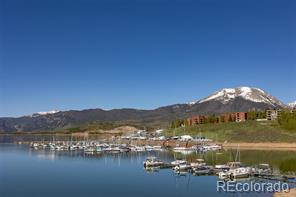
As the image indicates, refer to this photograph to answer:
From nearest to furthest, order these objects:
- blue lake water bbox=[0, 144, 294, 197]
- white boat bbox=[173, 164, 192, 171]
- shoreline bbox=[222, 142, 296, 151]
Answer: blue lake water bbox=[0, 144, 294, 197] < white boat bbox=[173, 164, 192, 171] < shoreline bbox=[222, 142, 296, 151]

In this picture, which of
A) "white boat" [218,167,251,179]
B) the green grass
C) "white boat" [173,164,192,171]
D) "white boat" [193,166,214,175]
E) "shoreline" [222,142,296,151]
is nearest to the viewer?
"white boat" [218,167,251,179]

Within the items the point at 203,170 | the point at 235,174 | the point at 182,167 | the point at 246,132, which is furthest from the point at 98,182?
the point at 246,132

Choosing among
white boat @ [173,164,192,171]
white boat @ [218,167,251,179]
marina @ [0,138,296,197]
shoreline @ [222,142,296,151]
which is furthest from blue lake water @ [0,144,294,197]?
shoreline @ [222,142,296,151]

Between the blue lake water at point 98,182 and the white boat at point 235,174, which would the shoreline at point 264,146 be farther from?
the white boat at point 235,174

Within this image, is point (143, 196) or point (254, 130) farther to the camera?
point (254, 130)

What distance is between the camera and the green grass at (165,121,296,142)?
142 meters

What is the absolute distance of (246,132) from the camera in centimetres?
15638

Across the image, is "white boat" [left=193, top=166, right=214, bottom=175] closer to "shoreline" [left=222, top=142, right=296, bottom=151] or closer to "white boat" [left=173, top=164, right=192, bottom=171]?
"white boat" [left=173, top=164, right=192, bottom=171]

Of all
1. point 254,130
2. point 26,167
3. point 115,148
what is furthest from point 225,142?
point 26,167

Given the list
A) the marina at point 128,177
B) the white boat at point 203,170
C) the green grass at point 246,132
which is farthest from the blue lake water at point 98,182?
the green grass at point 246,132

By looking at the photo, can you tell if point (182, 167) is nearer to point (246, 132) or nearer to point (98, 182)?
point (98, 182)

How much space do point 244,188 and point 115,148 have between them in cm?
8709

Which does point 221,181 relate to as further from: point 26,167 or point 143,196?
point 26,167

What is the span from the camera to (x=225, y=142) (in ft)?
485
